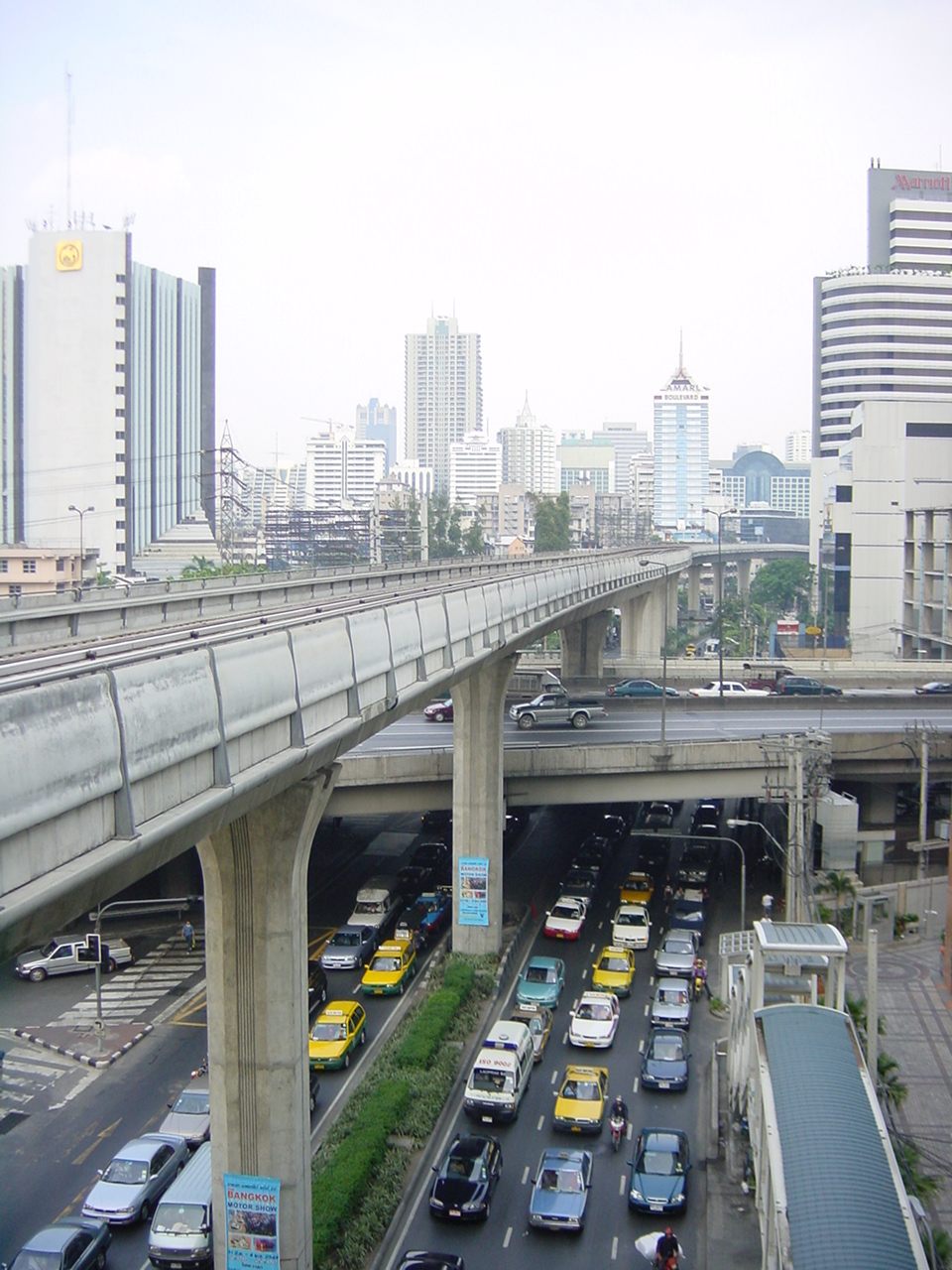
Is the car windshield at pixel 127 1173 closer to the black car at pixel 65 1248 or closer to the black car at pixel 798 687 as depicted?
the black car at pixel 65 1248

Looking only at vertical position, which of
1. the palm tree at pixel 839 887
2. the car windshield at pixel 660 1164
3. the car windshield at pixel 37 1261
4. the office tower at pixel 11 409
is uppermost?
the office tower at pixel 11 409

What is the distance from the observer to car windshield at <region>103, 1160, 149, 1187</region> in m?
20.3

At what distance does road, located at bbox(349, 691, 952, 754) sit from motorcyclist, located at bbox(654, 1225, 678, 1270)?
22254mm

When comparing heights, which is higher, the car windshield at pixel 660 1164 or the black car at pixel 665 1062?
the car windshield at pixel 660 1164

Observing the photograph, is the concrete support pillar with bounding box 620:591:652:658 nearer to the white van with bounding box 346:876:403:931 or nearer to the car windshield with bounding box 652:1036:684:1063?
the white van with bounding box 346:876:403:931

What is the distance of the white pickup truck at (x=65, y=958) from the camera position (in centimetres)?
3152

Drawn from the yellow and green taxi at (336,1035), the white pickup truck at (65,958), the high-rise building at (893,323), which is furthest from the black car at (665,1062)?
the high-rise building at (893,323)

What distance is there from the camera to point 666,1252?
18.4 metres

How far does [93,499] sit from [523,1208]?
8266 cm

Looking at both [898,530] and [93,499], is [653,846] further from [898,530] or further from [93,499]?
[93,499]

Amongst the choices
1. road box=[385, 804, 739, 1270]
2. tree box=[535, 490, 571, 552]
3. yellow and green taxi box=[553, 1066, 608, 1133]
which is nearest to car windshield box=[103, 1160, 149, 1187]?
road box=[385, 804, 739, 1270]

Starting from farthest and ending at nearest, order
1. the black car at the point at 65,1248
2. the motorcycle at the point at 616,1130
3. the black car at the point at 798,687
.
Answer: the black car at the point at 798,687 → the motorcycle at the point at 616,1130 → the black car at the point at 65,1248

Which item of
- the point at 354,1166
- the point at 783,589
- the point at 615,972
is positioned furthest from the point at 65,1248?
the point at 783,589

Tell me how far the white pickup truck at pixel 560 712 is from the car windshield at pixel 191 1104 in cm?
2554
